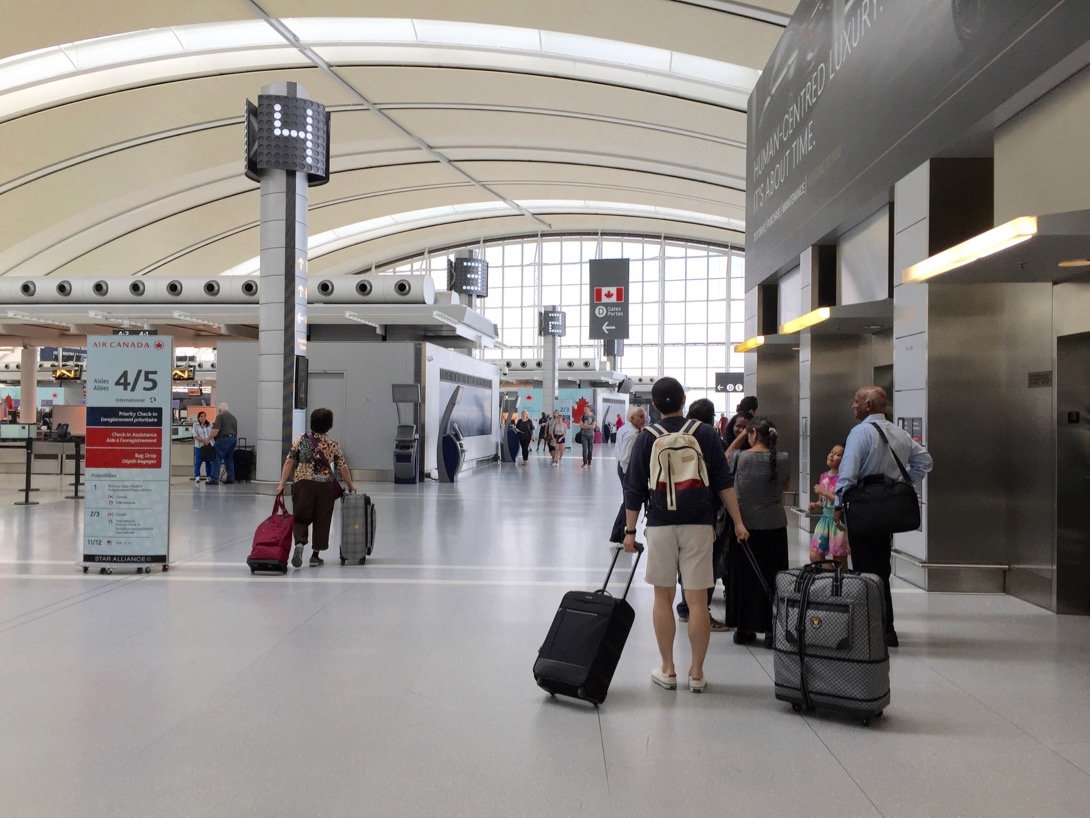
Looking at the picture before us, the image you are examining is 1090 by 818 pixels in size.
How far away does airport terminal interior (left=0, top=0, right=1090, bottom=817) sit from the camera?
142 inches

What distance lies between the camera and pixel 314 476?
825cm

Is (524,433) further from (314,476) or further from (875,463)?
(875,463)

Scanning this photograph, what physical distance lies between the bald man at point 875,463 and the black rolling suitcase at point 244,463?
1511cm

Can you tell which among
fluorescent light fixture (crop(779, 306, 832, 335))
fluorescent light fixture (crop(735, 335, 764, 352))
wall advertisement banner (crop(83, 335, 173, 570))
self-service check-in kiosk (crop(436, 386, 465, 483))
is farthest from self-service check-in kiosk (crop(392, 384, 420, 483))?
wall advertisement banner (crop(83, 335, 173, 570))

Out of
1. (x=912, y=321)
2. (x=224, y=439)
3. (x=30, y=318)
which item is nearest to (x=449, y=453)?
(x=224, y=439)

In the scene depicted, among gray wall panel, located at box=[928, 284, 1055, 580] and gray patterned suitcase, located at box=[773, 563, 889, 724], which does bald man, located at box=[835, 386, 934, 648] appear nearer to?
gray patterned suitcase, located at box=[773, 563, 889, 724]

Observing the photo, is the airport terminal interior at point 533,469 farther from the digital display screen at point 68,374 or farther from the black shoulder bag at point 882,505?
the digital display screen at point 68,374

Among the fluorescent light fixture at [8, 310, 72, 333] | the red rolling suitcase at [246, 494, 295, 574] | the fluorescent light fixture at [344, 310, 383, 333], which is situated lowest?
the red rolling suitcase at [246, 494, 295, 574]

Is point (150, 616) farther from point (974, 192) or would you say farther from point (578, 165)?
point (578, 165)

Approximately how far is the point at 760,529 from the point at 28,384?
109 ft

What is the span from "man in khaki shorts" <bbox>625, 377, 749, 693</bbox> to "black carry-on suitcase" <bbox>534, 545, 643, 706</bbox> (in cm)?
21

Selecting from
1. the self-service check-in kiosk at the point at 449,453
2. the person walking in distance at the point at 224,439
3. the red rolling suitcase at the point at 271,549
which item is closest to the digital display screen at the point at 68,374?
the person walking in distance at the point at 224,439

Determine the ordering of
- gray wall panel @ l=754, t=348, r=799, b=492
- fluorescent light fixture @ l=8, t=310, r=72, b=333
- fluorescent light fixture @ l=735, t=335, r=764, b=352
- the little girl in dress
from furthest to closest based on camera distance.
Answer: fluorescent light fixture @ l=8, t=310, r=72, b=333, gray wall panel @ l=754, t=348, r=799, b=492, fluorescent light fixture @ l=735, t=335, r=764, b=352, the little girl in dress

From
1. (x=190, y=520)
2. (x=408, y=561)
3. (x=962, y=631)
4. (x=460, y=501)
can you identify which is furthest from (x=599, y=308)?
(x=962, y=631)
